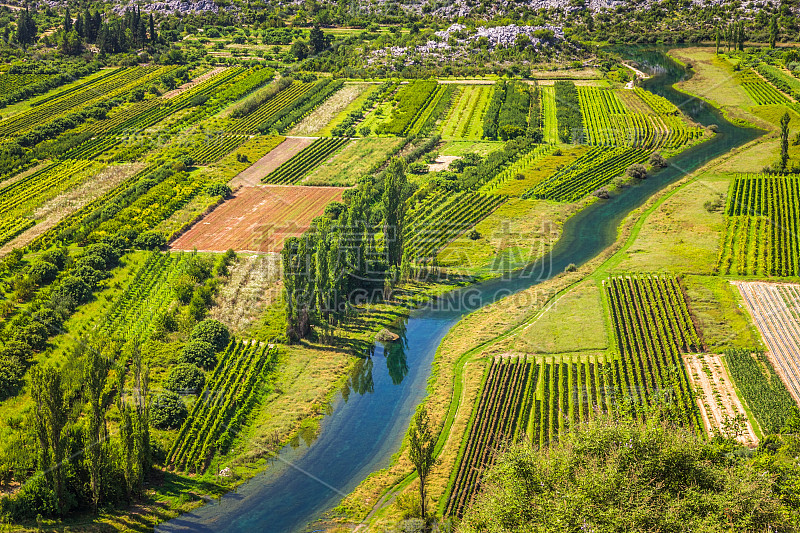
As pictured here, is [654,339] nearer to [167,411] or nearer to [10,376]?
[167,411]

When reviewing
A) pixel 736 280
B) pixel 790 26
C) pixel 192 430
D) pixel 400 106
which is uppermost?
pixel 790 26

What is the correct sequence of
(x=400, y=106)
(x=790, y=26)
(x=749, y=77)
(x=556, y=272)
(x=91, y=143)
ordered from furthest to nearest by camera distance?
(x=790, y=26) < (x=749, y=77) < (x=400, y=106) < (x=91, y=143) < (x=556, y=272)

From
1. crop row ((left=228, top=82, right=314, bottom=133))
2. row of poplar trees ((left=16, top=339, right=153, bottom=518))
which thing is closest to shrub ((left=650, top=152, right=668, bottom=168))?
crop row ((left=228, top=82, right=314, bottom=133))

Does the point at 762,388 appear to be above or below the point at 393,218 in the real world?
below

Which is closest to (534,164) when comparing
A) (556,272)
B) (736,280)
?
(556,272)

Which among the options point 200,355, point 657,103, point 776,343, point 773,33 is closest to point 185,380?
point 200,355

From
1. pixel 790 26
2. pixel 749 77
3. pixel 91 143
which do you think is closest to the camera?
pixel 91 143

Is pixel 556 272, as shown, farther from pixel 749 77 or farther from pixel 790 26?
pixel 790 26

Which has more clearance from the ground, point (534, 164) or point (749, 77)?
point (749, 77)
